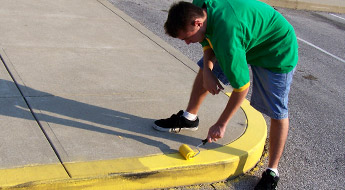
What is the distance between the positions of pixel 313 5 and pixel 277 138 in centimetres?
1066

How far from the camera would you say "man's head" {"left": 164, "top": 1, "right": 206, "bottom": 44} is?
2926mm

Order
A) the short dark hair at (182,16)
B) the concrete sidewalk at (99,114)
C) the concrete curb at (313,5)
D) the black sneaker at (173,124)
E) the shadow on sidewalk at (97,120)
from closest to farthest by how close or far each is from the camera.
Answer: the short dark hair at (182,16), the concrete sidewalk at (99,114), the shadow on sidewalk at (97,120), the black sneaker at (173,124), the concrete curb at (313,5)

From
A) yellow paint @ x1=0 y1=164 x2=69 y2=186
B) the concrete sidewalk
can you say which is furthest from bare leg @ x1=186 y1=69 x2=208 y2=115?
yellow paint @ x1=0 y1=164 x2=69 y2=186

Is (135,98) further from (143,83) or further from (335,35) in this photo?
(335,35)

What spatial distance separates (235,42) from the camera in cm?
292

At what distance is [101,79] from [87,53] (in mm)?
794

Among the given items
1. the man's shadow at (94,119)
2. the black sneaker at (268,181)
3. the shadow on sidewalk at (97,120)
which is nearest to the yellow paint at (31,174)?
the shadow on sidewalk at (97,120)

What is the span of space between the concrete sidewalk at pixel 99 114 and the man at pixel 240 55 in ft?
0.78

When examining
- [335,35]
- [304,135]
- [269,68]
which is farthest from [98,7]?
[335,35]

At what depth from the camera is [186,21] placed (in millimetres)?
2924

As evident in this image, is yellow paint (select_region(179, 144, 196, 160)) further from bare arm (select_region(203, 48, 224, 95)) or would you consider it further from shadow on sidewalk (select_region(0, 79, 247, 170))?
bare arm (select_region(203, 48, 224, 95))

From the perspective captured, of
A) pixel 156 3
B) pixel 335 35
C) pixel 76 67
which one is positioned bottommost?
pixel 335 35

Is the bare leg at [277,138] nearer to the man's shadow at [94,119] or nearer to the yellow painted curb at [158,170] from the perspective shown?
the yellow painted curb at [158,170]

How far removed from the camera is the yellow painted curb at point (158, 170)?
9.68 ft
